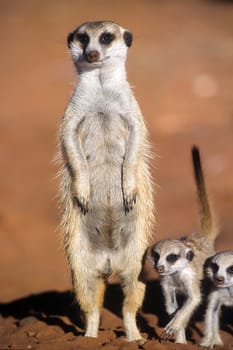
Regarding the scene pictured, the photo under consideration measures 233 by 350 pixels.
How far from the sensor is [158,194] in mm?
7820

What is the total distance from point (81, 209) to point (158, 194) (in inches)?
120

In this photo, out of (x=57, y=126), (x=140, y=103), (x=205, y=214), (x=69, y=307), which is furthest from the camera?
(x=140, y=103)

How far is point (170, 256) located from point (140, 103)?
19.5 ft

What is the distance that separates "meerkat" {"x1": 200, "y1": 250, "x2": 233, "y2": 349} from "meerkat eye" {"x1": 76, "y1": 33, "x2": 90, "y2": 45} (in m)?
1.53

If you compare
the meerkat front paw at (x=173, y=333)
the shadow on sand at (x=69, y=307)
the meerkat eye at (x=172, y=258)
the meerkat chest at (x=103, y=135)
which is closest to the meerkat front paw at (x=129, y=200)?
the meerkat chest at (x=103, y=135)

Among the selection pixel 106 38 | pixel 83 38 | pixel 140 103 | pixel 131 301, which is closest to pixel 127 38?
pixel 106 38

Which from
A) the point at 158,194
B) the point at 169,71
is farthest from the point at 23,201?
the point at 169,71

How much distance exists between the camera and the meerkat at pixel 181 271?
4777 mm

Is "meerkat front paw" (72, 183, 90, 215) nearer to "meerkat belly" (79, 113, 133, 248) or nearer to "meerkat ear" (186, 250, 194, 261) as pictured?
"meerkat belly" (79, 113, 133, 248)

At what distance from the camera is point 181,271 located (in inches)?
195

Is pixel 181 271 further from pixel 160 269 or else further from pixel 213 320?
pixel 213 320

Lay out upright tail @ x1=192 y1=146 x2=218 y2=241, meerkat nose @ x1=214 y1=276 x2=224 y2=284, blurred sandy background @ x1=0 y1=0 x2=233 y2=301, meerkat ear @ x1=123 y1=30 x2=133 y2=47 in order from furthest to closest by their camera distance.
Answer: blurred sandy background @ x1=0 y1=0 x2=233 y2=301, upright tail @ x1=192 y1=146 x2=218 y2=241, meerkat ear @ x1=123 y1=30 x2=133 y2=47, meerkat nose @ x1=214 y1=276 x2=224 y2=284

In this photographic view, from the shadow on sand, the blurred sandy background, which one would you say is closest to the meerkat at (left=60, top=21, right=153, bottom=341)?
the blurred sandy background

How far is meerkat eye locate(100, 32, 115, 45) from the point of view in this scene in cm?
488
